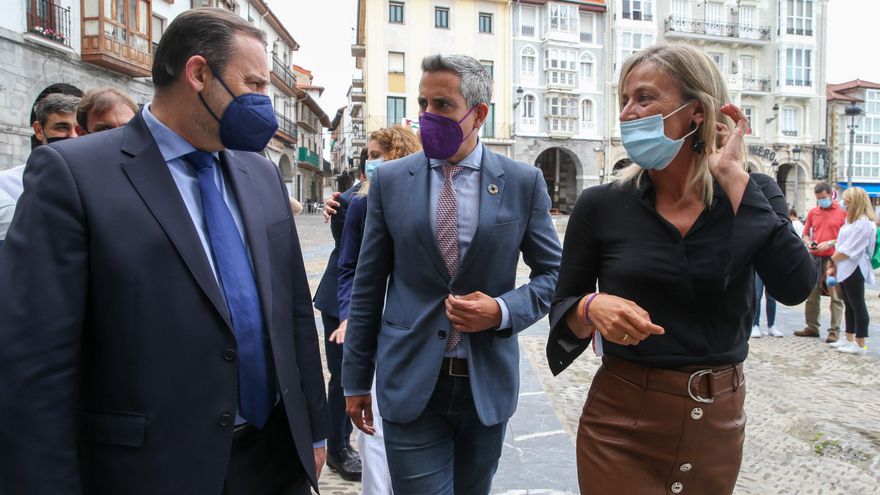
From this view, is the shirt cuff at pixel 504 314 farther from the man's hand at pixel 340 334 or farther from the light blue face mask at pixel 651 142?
the man's hand at pixel 340 334

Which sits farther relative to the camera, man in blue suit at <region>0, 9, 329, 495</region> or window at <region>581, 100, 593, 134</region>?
window at <region>581, 100, 593, 134</region>

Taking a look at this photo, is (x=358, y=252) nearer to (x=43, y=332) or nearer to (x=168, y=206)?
(x=168, y=206)

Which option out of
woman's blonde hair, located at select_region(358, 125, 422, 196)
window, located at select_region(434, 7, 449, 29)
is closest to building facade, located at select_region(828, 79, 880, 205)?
window, located at select_region(434, 7, 449, 29)

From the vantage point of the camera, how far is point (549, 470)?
12.7 feet

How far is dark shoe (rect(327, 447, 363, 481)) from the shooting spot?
3.88 metres

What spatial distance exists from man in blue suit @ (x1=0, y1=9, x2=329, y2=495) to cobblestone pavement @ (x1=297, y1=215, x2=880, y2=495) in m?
2.03

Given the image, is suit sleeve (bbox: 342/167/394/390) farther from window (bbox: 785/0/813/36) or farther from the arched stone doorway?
window (bbox: 785/0/813/36)

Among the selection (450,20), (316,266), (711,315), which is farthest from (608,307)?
(450,20)

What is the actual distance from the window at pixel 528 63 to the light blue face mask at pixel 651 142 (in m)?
37.7

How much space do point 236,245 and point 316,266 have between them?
42.4 ft

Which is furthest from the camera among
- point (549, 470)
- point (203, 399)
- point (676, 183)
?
point (549, 470)

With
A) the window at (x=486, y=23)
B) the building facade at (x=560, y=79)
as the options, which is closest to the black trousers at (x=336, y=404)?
the building facade at (x=560, y=79)

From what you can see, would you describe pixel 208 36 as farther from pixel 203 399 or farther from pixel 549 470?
pixel 549 470

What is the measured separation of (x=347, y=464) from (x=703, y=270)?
2.76 metres
